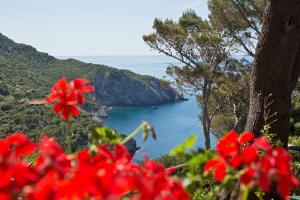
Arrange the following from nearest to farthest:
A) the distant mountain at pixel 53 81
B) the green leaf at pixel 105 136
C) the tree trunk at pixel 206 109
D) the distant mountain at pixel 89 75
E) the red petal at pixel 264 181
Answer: the red petal at pixel 264 181
the green leaf at pixel 105 136
the tree trunk at pixel 206 109
the distant mountain at pixel 53 81
the distant mountain at pixel 89 75

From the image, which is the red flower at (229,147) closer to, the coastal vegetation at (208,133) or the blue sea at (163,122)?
the coastal vegetation at (208,133)

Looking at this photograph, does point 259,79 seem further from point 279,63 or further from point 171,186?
point 171,186

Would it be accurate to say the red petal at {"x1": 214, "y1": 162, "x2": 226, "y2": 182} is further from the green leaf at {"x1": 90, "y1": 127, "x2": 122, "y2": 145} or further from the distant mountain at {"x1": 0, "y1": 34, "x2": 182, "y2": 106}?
the distant mountain at {"x1": 0, "y1": 34, "x2": 182, "y2": 106}

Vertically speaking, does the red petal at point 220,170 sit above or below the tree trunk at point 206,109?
above

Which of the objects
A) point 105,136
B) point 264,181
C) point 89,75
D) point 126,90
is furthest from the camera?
point 126,90

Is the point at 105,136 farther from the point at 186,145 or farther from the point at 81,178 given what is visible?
the point at 81,178

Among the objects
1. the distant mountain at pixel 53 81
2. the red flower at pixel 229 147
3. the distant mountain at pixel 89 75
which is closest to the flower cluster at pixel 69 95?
the red flower at pixel 229 147

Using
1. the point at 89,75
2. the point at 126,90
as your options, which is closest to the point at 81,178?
the point at 89,75

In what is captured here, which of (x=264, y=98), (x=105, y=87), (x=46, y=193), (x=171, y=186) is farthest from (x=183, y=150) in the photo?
(x=105, y=87)
